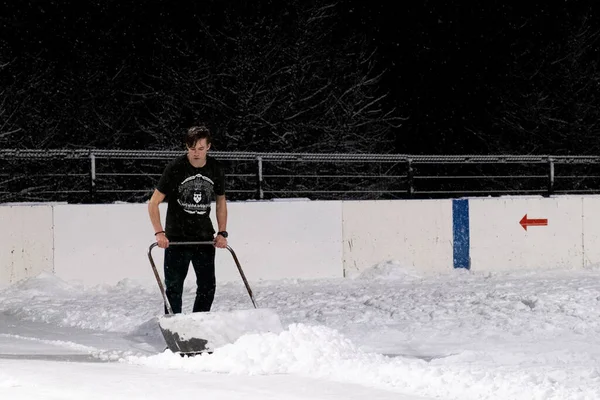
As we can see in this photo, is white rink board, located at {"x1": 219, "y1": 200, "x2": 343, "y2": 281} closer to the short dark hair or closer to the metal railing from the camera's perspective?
the metal railing

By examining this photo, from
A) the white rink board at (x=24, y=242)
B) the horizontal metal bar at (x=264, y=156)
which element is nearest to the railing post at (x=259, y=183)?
the horizontal metal bar at (x=264, y=156)

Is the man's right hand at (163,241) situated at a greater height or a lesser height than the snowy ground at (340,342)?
greater

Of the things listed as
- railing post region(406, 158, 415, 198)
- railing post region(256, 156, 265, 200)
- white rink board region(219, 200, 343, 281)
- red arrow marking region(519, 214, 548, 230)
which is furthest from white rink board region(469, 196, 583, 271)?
railing post region(256, 156, 265, 200)

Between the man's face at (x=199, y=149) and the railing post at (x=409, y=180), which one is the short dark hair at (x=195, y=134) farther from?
the railing post at (x=409, y=180)

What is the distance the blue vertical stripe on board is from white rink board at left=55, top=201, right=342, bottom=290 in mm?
1871

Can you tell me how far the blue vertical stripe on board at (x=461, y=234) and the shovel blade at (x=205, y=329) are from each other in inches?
352

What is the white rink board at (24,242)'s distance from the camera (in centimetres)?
1298

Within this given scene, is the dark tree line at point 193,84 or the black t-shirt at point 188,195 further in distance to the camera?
the dark tree line at point 193,84

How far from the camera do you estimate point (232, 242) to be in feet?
47.3

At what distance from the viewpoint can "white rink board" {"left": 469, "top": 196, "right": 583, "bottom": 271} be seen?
15969 millimetres

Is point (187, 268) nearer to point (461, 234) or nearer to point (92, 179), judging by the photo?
point (92, 179)

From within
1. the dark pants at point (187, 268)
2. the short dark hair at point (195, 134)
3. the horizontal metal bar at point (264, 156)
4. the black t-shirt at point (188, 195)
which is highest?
the horizontal metal bar at point (264, 156)

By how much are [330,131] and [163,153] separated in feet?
32.8

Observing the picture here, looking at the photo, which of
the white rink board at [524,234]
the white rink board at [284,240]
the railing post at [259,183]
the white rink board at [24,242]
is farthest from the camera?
the white rink board at [524,234]
